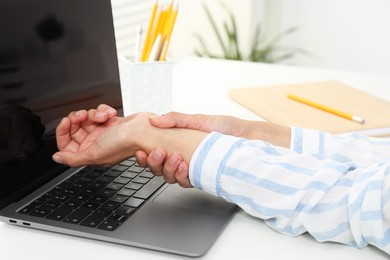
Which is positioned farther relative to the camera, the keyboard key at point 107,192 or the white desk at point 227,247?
the keyboard key at point 107,192

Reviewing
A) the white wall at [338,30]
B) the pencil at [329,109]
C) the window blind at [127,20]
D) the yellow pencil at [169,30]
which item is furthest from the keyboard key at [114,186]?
the white wall at [338,30]

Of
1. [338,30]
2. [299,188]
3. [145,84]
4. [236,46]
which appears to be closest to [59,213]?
[299,188]

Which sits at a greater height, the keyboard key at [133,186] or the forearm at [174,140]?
the forearm at [174,140]

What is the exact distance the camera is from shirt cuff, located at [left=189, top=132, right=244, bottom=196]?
59cm

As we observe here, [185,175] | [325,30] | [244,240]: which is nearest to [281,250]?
[244,240]

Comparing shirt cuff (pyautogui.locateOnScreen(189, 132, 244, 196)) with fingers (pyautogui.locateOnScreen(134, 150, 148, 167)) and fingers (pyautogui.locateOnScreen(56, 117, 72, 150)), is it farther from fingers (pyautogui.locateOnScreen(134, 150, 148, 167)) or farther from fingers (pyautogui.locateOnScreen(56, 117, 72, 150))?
fingers (pyautogui.locateOnScreen(56, 117, 72, 150))

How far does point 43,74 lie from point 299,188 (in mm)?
360

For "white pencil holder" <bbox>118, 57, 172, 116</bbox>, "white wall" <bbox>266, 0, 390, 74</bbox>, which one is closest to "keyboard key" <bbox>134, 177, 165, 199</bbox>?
"white pencil holder" <bbox>118, 57, 172, 116</bbox>

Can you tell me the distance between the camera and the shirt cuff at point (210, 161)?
59 cm

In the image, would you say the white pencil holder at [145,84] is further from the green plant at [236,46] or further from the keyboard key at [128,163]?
the green plant at [236,46]

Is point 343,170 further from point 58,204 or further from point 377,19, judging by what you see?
point 377,19

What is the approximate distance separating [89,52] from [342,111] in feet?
1.64

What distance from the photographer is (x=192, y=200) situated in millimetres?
646

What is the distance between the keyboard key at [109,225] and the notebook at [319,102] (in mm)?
449
